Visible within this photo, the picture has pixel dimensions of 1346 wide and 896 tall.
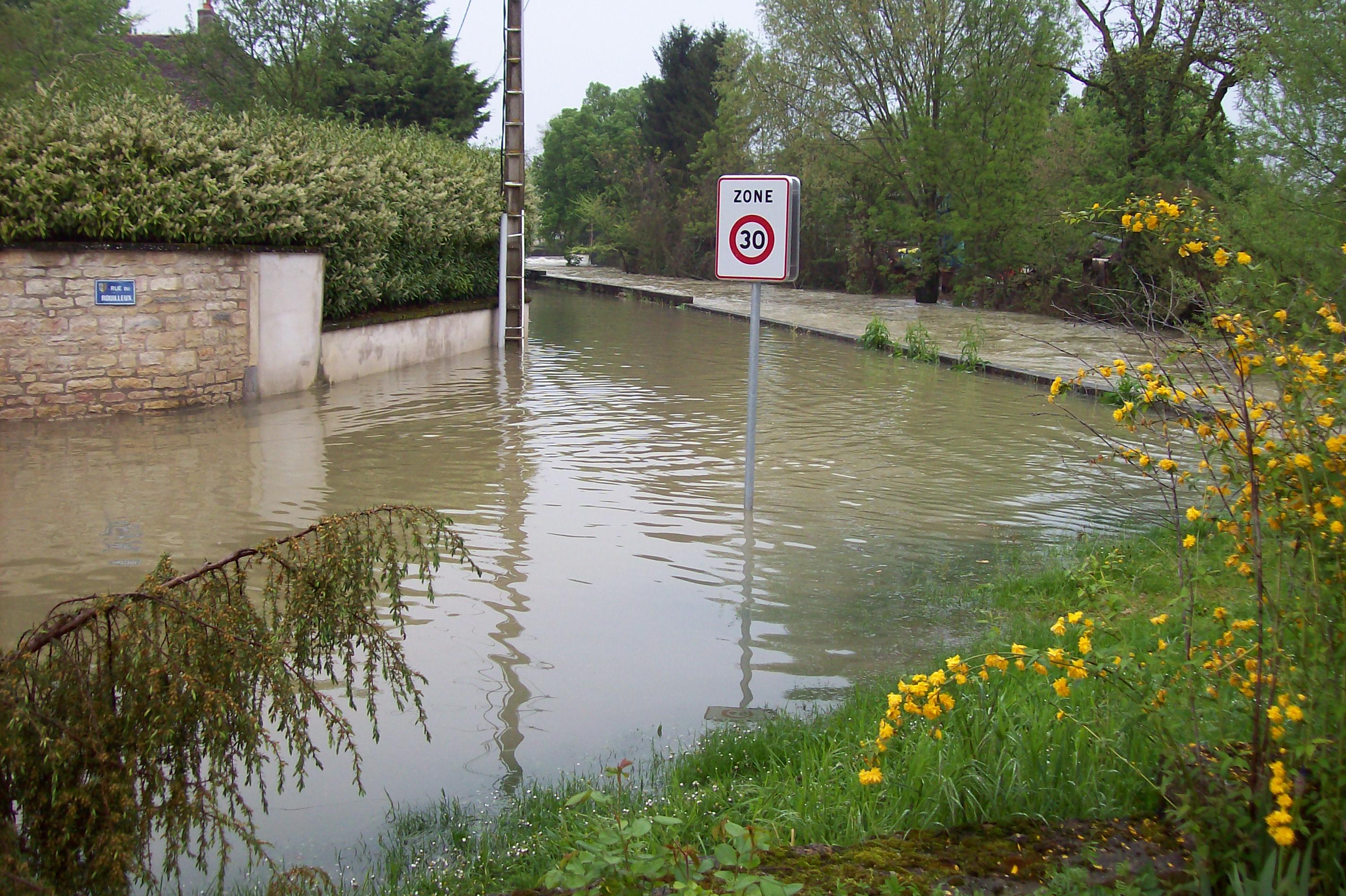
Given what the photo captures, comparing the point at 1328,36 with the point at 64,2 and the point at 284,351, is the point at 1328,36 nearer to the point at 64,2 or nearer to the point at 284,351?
the point at 284,351

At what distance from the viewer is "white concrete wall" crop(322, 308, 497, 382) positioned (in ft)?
51.9

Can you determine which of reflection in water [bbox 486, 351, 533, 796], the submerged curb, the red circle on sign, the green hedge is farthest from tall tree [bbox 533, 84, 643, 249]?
the red circle on sign

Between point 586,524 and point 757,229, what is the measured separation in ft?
8.14

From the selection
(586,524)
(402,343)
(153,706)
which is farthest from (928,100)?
(153,706)

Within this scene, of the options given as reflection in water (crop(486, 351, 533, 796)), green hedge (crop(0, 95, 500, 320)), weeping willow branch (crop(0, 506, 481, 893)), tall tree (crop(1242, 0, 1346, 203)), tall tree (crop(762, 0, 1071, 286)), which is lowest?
reflection in water (crop(486, 351, 533, 796))

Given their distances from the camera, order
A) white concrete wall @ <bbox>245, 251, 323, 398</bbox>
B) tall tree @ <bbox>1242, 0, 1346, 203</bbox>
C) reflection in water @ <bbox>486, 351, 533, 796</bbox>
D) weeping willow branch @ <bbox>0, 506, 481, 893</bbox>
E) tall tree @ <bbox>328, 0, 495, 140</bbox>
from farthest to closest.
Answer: tall tree @ <bbox>328, 0, 495, 140</bbox>
white concrete wall @ <bbox>245, 251, 323, 398</bbox>
tall tree @ <bbox>1242, 0, 1346, 203</bbox>
reflection in water @ <bbox>486, 351, 533, 796</bbox>
weeping willow branch @ <bbox>0, 506, 481, 893</bbox>

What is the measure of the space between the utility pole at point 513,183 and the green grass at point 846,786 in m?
17.2

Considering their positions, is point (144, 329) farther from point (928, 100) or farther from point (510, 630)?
point (928, 100)

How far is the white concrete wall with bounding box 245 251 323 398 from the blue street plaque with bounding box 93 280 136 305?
1546 mm

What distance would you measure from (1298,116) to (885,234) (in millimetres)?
26556

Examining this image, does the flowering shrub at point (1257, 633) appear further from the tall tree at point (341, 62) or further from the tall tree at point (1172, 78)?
the tall tree at point (341, 62)

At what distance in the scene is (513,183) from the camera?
69.6 feet

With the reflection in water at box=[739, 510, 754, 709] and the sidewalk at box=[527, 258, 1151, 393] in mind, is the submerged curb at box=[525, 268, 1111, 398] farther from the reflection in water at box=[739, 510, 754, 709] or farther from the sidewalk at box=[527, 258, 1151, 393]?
the reflection in water at box=[739, 510, 754, 709]

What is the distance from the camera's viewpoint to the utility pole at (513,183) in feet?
67.8
